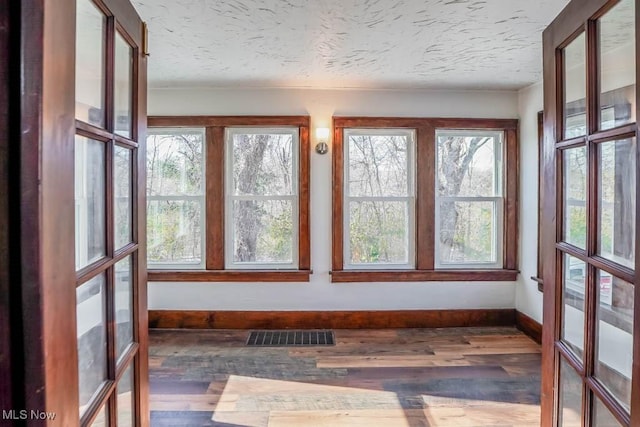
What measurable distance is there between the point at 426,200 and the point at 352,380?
188 cm

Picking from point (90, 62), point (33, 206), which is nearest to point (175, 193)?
point (90, 62)

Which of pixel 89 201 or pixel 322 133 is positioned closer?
pixel 89 201

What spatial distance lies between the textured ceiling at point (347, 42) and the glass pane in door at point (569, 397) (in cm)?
182

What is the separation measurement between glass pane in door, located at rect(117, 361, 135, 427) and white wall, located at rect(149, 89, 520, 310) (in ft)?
8.31

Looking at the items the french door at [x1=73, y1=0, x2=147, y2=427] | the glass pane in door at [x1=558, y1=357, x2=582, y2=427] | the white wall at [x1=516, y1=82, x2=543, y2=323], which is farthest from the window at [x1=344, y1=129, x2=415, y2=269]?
the french door at [x1=73, y1=0, x2=147, y2=427]

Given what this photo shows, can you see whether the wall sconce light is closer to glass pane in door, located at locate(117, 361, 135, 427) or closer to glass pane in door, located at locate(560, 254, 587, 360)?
glass pane in door, located at locate(560, 254, 587, 360)

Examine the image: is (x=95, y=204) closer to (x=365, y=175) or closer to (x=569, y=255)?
(x=569, y=255)

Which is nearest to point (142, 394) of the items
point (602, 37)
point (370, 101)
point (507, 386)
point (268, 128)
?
point (602, 37)

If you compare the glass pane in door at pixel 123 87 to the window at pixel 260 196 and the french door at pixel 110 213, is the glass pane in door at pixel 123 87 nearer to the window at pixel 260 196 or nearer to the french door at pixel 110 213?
the french door at pixel 110 213

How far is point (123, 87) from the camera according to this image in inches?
46.7

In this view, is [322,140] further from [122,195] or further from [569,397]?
[569,397]

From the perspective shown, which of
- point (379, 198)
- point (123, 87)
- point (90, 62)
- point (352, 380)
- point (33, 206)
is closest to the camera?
point (33, 206)

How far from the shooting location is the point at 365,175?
12.6 ft

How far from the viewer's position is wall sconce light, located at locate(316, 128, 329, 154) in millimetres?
3691
